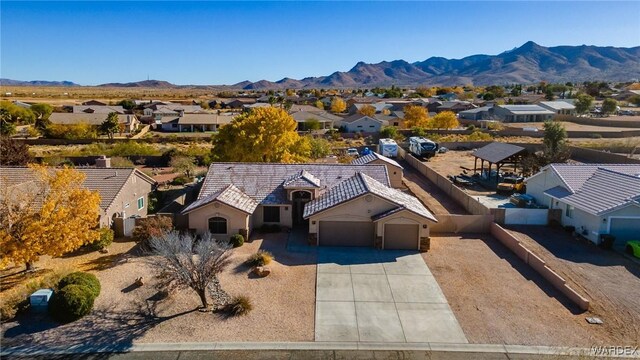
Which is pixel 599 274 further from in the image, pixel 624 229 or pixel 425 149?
pixel 425 149

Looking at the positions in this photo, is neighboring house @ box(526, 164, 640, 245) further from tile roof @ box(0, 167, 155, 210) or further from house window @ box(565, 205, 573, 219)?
tile roof @ box(0, 167, 155, 210)

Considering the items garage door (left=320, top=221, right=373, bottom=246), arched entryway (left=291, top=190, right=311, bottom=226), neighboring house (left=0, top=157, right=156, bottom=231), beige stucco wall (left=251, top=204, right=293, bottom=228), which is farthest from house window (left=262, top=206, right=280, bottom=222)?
neighboring house (left=0, top=157, right=156, bottom=231)

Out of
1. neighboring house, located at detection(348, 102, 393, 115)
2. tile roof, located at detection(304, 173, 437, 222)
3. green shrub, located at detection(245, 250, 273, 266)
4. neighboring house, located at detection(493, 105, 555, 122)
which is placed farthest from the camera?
neighboring house, located at detection(348, 102, 393, 115)

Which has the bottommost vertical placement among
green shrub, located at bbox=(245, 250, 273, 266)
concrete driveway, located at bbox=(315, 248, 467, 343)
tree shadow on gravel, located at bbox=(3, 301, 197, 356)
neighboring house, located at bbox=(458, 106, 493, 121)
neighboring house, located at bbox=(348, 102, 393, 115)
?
tree shadow on gravel, located at bbox=(3, 301, 197, 356)

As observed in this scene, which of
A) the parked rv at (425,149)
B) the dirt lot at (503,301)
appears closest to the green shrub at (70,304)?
the dirt lot at (503,301)

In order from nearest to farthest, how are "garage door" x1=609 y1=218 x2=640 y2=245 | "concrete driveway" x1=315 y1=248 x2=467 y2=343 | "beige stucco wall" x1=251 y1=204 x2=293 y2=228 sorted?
"concrete driveway" x1=315 y1=248 x2=467 y2=343 → "garage door" x1=609 y1=218 x2=640 y2=245 → "beige stucco wall" x1=251 y1=204 x2=293 y2=228

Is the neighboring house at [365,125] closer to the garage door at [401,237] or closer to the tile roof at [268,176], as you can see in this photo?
the tile roof at [268,176]

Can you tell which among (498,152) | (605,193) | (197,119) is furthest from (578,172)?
(197,119)
